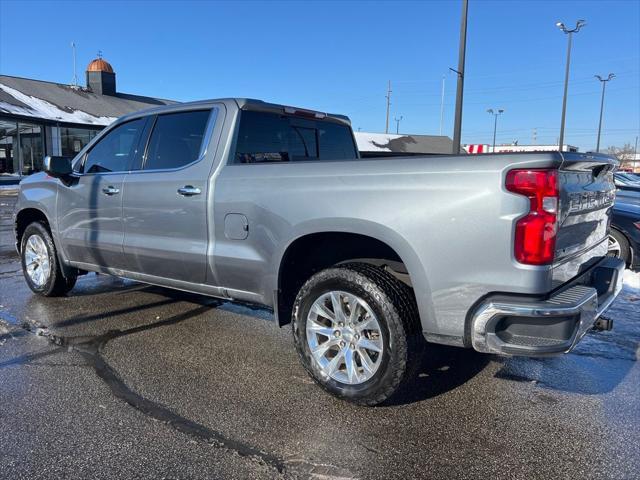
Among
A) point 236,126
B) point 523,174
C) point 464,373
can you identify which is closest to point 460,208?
point 523,174

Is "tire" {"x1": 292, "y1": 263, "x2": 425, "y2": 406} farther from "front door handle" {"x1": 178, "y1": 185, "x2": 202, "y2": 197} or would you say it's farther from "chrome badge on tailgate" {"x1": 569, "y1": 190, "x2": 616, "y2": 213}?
"front door handle" {"x1": 178, "y1": 185, "x2": 202, "y2": 197}

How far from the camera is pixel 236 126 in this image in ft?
13.5

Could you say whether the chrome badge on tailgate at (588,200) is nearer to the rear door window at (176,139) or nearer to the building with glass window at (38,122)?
the rear door window at (176,139)

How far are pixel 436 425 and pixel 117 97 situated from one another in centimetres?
4200

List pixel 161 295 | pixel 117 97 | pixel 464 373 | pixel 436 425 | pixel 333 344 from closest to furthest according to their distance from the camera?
pixel 436 425, pixel 333 344, pixel 464 373, pixel 161 295, pixel 117 97

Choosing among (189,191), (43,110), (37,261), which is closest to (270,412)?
(189,191)

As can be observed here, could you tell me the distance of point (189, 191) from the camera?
13.4ft

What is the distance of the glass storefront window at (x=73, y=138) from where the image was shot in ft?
102

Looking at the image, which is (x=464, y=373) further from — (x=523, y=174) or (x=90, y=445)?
(x=90, y=445)

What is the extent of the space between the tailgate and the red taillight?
12 cm

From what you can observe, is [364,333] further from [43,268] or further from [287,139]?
[43,268]

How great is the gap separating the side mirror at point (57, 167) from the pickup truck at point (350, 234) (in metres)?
0.02

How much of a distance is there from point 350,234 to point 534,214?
115cm

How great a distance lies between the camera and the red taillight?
2.68 metres
